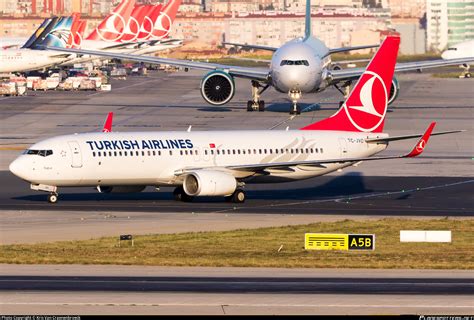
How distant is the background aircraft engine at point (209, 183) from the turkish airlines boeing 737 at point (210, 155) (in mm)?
43

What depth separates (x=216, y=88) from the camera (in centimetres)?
10556

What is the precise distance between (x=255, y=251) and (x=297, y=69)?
179 ft

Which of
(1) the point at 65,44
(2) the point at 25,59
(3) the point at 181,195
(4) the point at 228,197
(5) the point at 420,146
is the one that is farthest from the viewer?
(1) the point at 65,44

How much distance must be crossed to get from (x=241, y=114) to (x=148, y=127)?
11.5 meters

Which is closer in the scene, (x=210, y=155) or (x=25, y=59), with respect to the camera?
(x=210, y=155)

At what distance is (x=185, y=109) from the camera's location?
11400 cm

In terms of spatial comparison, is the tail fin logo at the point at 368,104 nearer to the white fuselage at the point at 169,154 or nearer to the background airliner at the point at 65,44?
the white fuselage at the point at 169,154

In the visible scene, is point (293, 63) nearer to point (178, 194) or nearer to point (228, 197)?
point (178, 194)

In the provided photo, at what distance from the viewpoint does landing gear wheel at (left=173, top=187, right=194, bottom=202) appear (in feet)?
202

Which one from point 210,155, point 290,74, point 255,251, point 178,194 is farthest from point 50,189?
point 290,74

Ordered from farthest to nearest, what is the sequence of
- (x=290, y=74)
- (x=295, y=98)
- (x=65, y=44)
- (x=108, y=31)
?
(x=108, y=31) < (x=65, y=44) < (x=295, y=98) < (x=290, y=74)

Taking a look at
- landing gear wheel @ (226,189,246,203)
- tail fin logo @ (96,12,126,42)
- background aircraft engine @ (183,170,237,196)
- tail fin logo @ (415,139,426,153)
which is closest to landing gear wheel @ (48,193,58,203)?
Result: background aircraft engine @ (183,170,237,196)

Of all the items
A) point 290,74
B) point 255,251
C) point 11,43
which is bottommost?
point 11,43

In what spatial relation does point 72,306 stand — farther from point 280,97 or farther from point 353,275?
point 280,97
